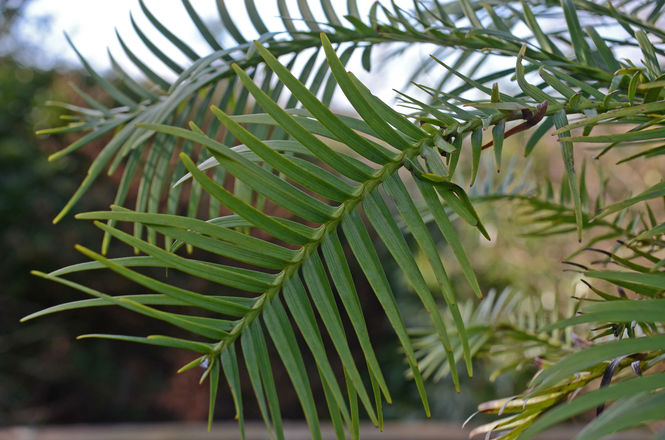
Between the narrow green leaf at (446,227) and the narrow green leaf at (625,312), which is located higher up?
the narrow green leaf at (446,227)

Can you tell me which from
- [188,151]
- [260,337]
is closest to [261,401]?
[260,337]

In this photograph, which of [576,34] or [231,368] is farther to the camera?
[576,34]

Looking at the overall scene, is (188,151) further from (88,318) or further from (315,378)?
(88,318)

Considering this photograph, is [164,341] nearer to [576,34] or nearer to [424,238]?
[424,238]

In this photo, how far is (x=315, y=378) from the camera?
3230 mm

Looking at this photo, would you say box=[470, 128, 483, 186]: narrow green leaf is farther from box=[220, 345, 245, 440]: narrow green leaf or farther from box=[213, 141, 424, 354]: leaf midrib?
box=[220, 345, 245, 440]: narrow green leaf

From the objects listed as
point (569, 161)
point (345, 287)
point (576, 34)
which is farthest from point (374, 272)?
point (576, 34)

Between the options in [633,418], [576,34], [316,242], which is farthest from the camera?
[576,34]

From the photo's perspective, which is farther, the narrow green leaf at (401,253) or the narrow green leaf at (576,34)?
the narrow green leaf at (576,34)

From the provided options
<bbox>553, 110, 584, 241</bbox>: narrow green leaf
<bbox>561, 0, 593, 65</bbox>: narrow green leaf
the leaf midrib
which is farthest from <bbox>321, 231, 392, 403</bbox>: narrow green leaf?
<bbox>561, 0, 593, 65</bbox>: narrow green leaf

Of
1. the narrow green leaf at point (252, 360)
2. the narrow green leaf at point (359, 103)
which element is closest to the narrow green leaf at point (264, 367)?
the narrow green leaf at point (252, 360)

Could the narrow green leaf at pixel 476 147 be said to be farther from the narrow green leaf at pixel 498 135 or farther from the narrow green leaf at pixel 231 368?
the narrow green leaf at pixel 231 368

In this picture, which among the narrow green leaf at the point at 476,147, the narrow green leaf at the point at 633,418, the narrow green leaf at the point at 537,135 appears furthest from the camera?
the narrow green leaf at the point at 537,135

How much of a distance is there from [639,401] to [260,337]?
6.2 inches
